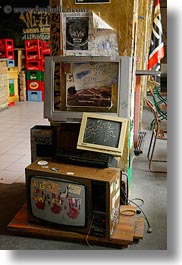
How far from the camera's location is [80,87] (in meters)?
2.37

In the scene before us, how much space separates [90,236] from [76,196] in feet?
1.01

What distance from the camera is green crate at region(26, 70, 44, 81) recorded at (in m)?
8.01

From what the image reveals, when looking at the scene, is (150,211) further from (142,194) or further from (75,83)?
(75,83)

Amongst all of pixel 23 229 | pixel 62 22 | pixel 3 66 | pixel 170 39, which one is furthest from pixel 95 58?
pixel 3 66

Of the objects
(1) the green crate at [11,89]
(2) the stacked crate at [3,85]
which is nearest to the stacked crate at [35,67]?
(1) the green crate at [11,89]

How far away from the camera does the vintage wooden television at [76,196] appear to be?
7.06 feet

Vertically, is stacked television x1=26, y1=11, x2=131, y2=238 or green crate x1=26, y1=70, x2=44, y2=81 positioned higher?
green crate x1=26, y1=70, x2=44, y2=81

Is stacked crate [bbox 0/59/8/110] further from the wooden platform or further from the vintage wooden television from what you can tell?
the vintage wooden television

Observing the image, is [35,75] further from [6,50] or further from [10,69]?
[6,50]

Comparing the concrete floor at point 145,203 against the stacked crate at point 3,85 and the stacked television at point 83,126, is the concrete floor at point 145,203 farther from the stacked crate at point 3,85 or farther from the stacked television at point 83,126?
the stacked crate at point 3,85

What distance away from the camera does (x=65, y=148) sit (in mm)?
2354

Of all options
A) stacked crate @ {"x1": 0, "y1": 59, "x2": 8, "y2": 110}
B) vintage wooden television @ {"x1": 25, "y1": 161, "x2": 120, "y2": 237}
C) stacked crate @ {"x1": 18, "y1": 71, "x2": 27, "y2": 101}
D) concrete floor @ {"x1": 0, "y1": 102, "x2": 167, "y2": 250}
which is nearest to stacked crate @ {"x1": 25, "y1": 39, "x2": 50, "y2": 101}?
stacked crate @ {"x1": 18, "y1": 71, "x2": 27, "y2": 101}

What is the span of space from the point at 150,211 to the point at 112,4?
5.35 feet

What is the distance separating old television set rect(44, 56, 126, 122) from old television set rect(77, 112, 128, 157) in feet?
0.29
